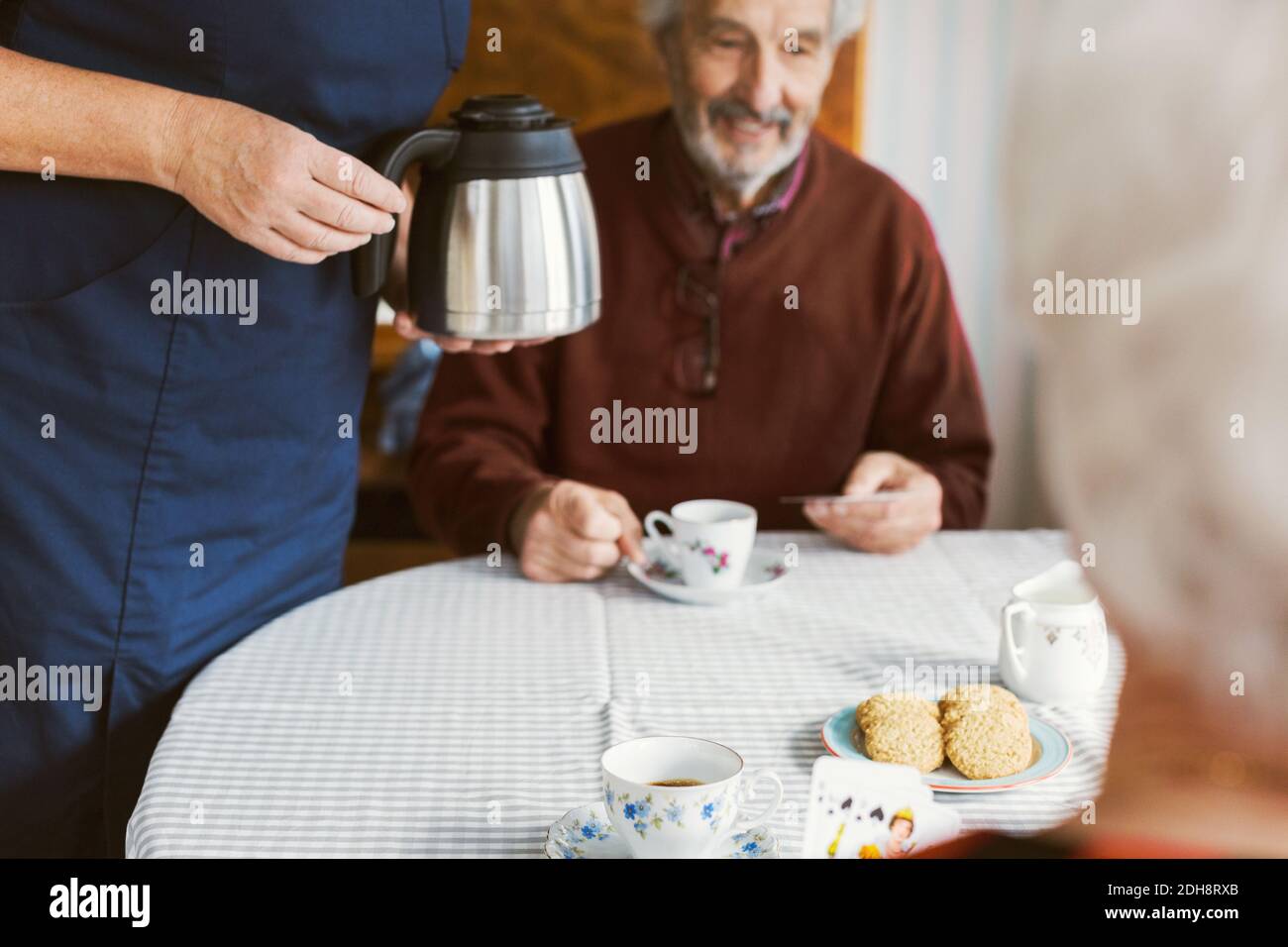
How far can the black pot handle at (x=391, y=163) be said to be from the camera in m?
1.09

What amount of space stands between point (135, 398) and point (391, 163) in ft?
0.97

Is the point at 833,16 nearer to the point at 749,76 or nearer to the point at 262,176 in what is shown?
the point at 749,76

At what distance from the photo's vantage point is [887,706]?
0.92 meters

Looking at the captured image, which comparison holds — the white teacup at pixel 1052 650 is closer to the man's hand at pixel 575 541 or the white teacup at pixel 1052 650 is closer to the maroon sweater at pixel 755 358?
the man's hand at pixel 575 541

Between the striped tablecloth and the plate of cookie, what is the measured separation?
0.05 feet

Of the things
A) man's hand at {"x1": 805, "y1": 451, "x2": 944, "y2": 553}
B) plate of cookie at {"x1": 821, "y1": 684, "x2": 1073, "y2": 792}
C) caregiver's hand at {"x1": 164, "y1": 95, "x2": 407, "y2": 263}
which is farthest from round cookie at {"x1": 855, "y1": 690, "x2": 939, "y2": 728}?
caregiver's hand at {"x1": 164, "y1": 95, "x2": 407, "y2": 263}

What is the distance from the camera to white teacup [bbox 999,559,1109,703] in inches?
38.6

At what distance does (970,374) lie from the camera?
180 cm

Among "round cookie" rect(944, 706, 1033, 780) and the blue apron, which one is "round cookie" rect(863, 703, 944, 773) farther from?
the blue apron

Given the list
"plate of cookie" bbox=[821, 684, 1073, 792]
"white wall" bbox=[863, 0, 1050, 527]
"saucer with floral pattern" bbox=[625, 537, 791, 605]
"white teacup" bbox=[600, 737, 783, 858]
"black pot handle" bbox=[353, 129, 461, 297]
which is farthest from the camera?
"white wall" bbox=[863, 0, 1050, 527]

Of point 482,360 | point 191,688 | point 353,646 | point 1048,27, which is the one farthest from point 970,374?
point 1048,27

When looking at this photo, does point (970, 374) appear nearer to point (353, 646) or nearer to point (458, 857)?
point (353, 646)
